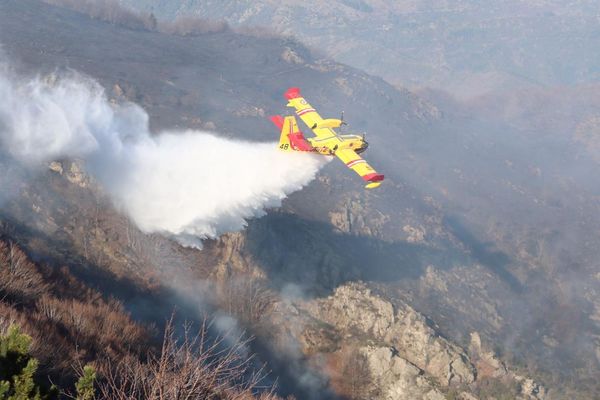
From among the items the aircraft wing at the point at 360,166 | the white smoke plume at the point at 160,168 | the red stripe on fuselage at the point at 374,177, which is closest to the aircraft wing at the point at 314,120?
the white smoke plume at the point at 160,168

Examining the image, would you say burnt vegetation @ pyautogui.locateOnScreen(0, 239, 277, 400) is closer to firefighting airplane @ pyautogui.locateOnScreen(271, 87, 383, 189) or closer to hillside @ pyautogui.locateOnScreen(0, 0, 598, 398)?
hillside @ pyautogui.locateOnScreen(0, 0, 598, 398)

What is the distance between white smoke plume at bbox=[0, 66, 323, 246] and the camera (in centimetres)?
6412

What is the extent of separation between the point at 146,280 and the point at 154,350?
21.6m

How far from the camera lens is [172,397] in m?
21.6

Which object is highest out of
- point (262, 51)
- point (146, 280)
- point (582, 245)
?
point (146, 280)

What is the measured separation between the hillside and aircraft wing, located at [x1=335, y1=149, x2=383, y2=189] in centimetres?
2165

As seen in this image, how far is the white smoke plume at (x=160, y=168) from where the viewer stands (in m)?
64.1

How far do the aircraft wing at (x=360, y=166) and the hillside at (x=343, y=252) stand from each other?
21.7m

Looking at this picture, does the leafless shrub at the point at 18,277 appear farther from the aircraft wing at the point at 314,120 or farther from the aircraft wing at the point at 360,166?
the aircraft wing at the point at 314,120

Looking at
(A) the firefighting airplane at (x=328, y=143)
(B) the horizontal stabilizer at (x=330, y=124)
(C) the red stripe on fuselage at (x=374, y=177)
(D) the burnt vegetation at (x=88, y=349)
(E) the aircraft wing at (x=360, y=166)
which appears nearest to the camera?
(D) the burnt vegetation at (x=88, y=349)

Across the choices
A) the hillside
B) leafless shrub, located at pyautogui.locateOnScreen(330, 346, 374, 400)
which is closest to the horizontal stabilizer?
the hillside

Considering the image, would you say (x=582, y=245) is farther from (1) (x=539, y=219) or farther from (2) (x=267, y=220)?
(2) (x=267, y=220)

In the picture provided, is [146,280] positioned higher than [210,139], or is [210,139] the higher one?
[210,139]

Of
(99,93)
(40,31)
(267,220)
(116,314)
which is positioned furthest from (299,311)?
(40,31)
